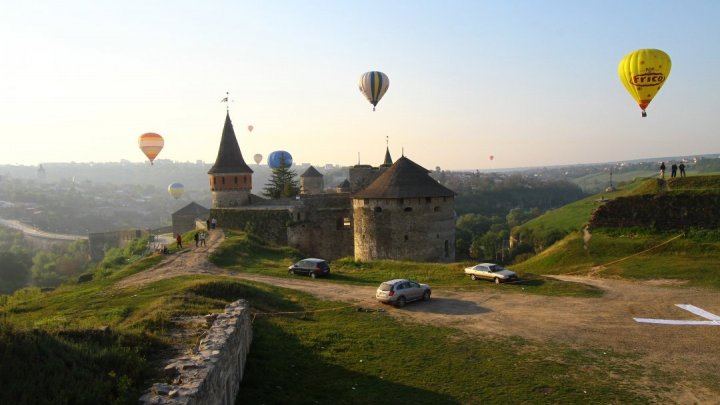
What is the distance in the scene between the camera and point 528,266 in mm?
27359

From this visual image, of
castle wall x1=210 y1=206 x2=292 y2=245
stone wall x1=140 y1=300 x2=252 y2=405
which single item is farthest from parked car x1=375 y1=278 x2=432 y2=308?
castle wall x1=210 y1=206 x2=292 y2=245

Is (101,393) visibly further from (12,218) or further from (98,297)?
(12,218)

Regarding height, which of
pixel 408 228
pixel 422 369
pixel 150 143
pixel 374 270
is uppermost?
pixel 150 143

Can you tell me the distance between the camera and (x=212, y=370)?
7270 mm

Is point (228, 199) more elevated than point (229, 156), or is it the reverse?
point (229, 156)

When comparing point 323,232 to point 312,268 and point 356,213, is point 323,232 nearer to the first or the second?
point 356,213

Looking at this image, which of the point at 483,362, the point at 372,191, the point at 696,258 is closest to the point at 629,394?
the point at 483,362

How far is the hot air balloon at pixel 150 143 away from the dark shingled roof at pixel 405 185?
26856 mm

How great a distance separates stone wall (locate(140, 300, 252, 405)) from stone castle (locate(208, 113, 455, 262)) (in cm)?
1717

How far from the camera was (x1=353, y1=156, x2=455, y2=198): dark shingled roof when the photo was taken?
27188 mm

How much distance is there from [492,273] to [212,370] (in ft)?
49.2

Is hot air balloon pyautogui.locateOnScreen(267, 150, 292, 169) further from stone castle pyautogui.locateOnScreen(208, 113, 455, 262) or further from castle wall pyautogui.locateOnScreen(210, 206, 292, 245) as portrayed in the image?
castle wall pyautogui.locateOnScreen(210, 206, 292, 245)

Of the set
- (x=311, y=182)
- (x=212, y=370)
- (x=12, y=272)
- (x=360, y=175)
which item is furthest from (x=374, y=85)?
(x=12, y=272)

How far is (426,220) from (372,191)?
11.5 ft
